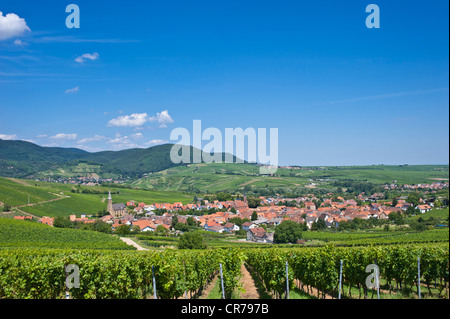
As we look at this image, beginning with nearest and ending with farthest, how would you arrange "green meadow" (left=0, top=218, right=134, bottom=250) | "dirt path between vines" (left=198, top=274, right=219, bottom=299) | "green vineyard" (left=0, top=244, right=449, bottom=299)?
"green vineyard" (left=0, top=244, right=449, bottom=299)
"dirt path between vines" (left=198, top=274, right=219, bottom=299)
"green meadow" (left=0, top=218, right=134, bottom=250)

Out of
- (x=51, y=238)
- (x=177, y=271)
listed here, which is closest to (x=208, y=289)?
(x=177, y=271)

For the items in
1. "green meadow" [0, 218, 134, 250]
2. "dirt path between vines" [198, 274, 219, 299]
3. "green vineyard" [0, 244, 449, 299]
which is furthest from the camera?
"green meadow" [0, 218, 134, 250]

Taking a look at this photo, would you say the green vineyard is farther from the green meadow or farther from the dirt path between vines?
the green meadow

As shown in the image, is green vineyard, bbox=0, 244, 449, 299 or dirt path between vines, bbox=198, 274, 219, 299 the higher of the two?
green vineyard, bbox=0, 244, 449, 299

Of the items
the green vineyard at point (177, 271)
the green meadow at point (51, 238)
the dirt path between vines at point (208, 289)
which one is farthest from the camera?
the green meadow at point (51, 238)

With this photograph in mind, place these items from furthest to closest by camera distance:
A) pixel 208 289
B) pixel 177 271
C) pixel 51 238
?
pixel 51 238, pixel 208 289, pixel 177 271

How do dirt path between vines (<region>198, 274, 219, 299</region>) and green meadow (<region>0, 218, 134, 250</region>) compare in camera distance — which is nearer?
dirt path between vines (<region>198, 274, 219, 299</region>)

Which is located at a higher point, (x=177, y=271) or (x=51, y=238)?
(x=177, y=271)

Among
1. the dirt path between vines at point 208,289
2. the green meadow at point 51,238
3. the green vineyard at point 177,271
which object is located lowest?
the green meadow at point 51,238

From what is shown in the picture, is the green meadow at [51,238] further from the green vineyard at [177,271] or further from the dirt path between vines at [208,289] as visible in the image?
the green vineyard at [177,271]

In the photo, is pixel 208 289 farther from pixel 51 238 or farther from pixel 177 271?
pixel 51 238

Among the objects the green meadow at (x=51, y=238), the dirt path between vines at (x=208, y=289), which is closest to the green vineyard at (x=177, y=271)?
the dirt path between vines at (x=208, y=289)

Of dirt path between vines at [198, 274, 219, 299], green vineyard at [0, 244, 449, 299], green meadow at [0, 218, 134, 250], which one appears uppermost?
green vineyard at [0, 244, 449, 299]

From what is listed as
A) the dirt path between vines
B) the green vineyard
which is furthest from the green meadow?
the green vineyard
